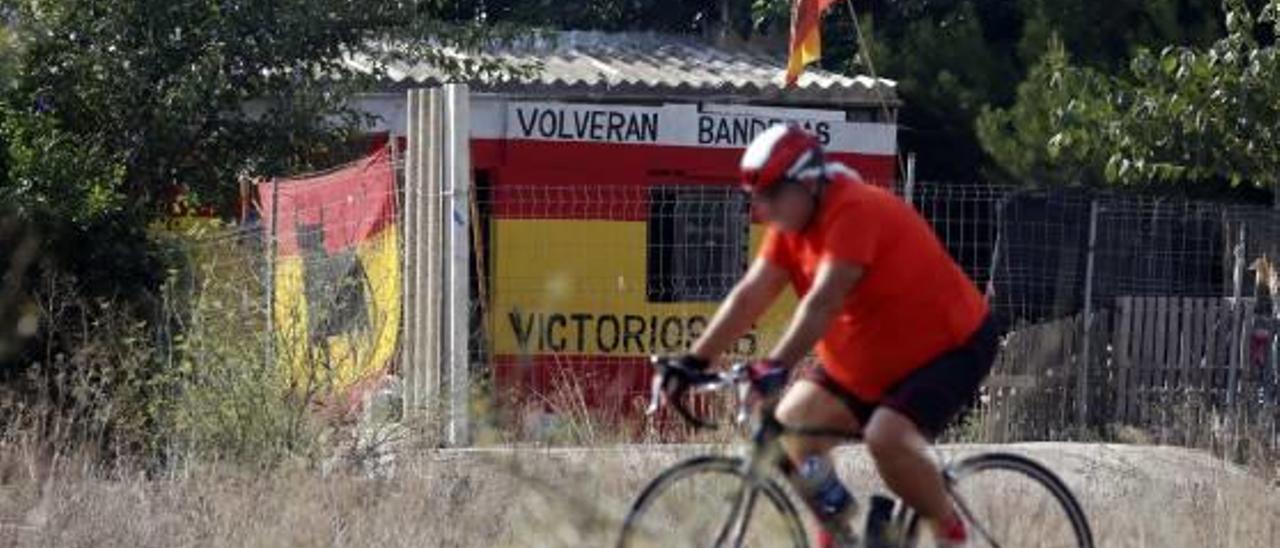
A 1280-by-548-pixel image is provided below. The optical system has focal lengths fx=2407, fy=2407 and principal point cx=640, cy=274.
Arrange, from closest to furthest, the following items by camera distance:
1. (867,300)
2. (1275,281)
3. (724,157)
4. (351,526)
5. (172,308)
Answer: (867,300), (351,526), (172,308), (1275,281), (724,157)

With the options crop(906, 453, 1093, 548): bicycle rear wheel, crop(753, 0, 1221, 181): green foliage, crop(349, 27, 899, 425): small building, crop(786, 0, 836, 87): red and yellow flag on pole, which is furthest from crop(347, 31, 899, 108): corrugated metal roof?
crop(906, 453, 1093, 548): bicycle rear wheel

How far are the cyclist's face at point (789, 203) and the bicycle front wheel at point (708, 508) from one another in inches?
28.5

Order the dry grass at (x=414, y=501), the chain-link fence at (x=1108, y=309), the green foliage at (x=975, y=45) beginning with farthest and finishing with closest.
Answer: the green foliage at (x=975, y=45) → the chain-link fence at (x=1108, y=309) → the dry grass at (x=414, y=501)

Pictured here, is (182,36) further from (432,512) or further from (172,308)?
(432,512)

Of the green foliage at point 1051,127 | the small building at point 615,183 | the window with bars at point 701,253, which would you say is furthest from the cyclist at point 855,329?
the green foliage at point 1051,127

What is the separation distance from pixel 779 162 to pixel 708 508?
1.03m

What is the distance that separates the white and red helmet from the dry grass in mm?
1554

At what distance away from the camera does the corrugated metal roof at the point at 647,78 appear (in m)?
18.0

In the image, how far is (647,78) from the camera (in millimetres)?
18719

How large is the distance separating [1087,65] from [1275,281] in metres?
5.37

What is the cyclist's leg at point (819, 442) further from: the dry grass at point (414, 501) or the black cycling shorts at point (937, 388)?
the dry grass at point (414, 501)

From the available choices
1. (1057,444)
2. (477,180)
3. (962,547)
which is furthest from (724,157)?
(962,547)

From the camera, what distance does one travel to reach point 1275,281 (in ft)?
43.1

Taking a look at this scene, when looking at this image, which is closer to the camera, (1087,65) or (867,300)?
(867,300)
